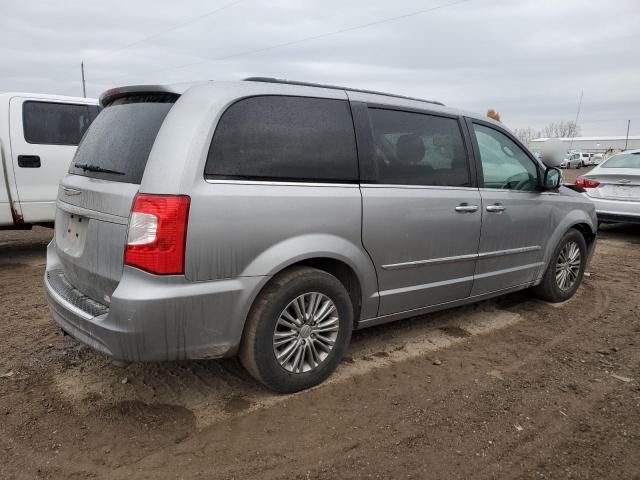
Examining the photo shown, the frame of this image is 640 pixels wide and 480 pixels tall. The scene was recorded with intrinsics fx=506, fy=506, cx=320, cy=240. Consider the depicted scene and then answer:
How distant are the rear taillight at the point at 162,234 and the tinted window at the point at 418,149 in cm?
136

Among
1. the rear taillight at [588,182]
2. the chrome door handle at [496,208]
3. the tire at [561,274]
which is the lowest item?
the tire at [561,274]

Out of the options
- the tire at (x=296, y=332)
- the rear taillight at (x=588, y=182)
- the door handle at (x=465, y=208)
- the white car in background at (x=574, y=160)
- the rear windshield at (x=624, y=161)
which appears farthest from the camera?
the white car in background at (x=574, y=160)

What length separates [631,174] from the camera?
7.99 meters

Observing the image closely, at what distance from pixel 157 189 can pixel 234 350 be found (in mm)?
961

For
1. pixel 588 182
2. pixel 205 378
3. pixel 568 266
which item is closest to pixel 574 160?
pixel 588 182

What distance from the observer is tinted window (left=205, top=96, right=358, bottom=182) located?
8.71 ft

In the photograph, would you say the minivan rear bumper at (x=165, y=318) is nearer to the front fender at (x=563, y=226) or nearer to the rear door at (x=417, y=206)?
the rear door at (x=417, y=206)

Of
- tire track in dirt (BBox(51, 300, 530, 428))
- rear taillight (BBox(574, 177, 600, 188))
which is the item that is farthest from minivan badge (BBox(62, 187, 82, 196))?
rear taillight (BBox(574, 177, 600, 188))

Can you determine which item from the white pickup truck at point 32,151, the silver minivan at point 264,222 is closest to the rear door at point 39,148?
the white pickup truck at point 32,151

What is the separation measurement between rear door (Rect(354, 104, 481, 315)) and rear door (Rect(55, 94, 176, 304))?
51.2 inches

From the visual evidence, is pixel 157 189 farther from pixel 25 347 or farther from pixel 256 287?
pixel 25 347

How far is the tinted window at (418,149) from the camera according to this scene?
131 inches

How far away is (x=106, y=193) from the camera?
2689 millimetres

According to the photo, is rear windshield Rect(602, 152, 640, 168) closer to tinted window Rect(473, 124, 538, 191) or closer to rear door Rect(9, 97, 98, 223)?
tinted window Rect(473, 124, 538, 191)
